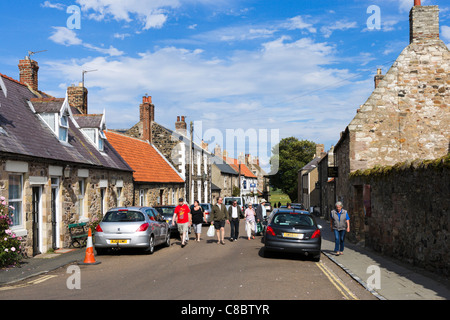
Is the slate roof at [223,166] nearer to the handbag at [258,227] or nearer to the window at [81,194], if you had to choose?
the handbag at [258,227]

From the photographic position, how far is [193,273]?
34.1 ft

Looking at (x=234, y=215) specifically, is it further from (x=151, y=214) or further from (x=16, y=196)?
(x=16, y=196)

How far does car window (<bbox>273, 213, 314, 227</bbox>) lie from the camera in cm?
1348

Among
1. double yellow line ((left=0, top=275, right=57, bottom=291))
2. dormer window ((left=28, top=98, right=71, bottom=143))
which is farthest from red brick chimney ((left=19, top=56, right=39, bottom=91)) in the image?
double yellow line ((left=0, top=275, right=57, bottom=291))

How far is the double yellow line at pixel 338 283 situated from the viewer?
825 centimetres

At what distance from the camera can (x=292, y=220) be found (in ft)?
44.5

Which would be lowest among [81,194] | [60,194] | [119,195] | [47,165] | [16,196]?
[119,195]

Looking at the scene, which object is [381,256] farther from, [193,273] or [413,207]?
[193,273]

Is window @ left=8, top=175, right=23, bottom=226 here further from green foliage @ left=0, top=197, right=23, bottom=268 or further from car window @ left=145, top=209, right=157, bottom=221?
car window @ left=145, top=209, right=157, bottom=221

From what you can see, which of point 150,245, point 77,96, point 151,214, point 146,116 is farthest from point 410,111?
point 146,116

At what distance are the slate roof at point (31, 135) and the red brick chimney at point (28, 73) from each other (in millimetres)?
1351

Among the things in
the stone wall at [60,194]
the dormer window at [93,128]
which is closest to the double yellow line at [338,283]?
the stone wall at [60,194]

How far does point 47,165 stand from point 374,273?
11.1 metres

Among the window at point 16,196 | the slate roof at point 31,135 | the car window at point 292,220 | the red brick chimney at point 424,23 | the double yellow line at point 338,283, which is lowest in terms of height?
the double yellow line at point 338,283
